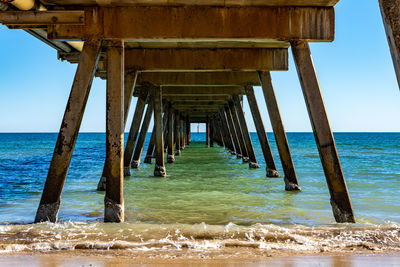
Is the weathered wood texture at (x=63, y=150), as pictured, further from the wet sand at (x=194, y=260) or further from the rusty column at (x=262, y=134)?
the rusty column at (x=262, y=134)

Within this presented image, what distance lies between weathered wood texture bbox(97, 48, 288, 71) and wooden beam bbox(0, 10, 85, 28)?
2.84 meters

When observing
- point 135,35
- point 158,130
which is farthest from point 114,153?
point 158,130

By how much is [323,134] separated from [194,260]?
2.63 meters

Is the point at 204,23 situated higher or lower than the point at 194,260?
higher

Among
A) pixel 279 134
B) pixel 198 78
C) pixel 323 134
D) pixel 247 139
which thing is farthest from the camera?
pixel 247 139

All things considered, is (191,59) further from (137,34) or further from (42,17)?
(42,17)

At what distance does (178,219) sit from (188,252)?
1.66 metres

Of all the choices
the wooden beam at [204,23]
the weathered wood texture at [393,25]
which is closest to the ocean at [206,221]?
the weathered wood texture at [393,25]

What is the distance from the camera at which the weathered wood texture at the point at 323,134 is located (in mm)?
4988

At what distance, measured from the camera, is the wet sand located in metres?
3.24

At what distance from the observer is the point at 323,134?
5.09 m

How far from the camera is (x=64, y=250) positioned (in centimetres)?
377

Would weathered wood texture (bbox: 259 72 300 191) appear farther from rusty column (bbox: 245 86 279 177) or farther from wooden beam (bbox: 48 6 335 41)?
wooden beam (bbox: 48 6 335 41)

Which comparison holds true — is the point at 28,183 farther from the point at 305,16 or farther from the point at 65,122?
the point at 305,16
